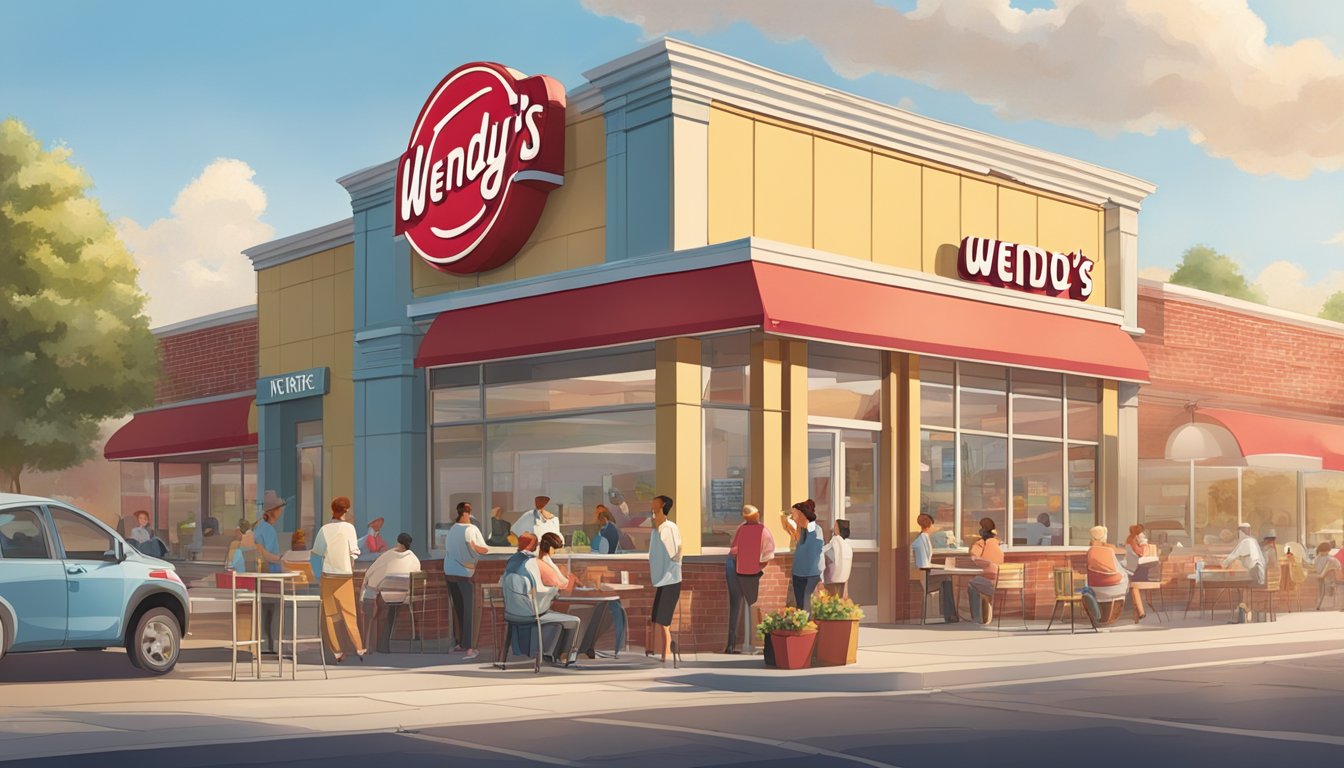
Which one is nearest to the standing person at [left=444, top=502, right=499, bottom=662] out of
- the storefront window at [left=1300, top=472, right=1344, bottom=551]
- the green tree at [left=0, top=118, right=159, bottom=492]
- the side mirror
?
the side mirror

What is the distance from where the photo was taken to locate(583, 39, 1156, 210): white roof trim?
71.3 ft

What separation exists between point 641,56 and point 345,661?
29.8 ft

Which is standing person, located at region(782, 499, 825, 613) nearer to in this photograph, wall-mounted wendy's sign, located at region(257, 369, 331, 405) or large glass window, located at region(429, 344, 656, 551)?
large glass window, located at region(429, 344, 656, 551)

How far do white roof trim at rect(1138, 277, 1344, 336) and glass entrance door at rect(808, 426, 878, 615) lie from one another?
9.93 metres

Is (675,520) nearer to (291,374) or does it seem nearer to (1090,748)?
(1090,748)

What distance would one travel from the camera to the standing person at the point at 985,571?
23.8m

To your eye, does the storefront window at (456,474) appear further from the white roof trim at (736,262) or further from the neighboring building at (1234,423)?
the neighboring building at (1234,423)

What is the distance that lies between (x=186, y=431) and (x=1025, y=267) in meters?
22.0

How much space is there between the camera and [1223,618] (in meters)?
26.6

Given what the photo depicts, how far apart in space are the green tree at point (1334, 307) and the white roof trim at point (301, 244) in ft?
291

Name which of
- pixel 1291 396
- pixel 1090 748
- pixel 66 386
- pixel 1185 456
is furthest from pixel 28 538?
pixel 66 386

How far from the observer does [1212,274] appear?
98.6 m

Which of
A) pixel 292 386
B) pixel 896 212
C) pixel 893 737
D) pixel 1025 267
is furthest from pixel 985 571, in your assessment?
pixel 292 386

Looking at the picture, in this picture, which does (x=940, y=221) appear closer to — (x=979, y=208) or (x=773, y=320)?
(x=979, y=208)
